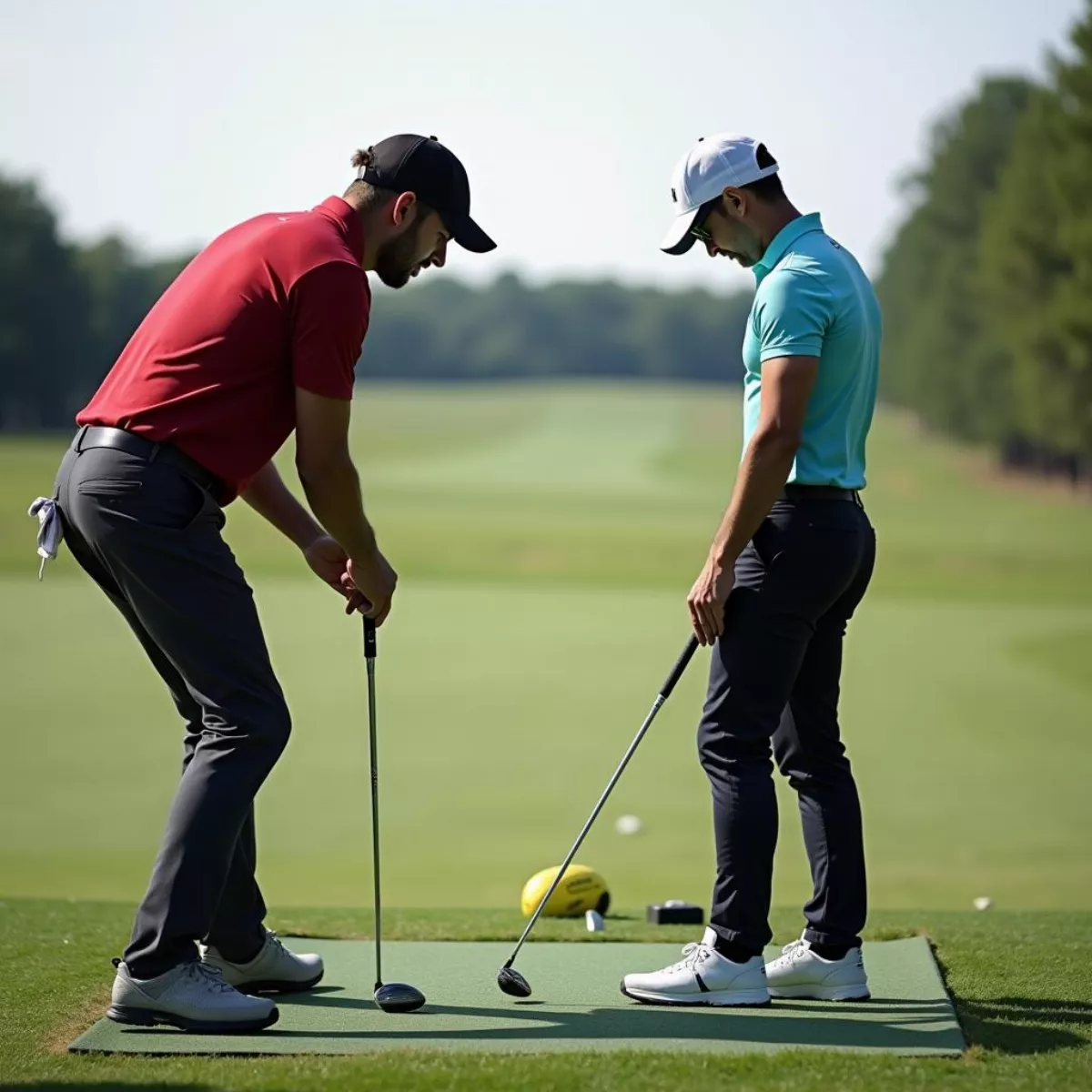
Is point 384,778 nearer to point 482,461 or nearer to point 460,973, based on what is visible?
point 460,973

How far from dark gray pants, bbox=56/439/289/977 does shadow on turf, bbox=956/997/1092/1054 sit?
1480 mm

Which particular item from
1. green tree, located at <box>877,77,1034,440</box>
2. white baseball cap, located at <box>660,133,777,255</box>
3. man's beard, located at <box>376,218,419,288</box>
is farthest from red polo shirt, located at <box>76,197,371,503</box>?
green tree, located at <box>877,77,1034,440</box>

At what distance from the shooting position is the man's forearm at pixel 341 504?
3.42m

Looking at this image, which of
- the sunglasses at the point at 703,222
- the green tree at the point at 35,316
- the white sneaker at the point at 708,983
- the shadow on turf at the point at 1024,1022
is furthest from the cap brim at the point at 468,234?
the green tree at the point at 35,316

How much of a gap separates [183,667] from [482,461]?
123 feet

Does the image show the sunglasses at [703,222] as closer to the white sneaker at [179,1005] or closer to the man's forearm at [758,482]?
the man's forearm at [758,482]

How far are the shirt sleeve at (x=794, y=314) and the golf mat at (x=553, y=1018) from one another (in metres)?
1.33

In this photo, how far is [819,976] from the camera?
3.85 meters

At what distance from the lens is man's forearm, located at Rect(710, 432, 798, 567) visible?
3.55m

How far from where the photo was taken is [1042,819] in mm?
7871

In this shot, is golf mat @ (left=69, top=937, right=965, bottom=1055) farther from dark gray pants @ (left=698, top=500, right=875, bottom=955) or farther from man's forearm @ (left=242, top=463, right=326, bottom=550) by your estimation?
man's forearm @ (left=242, top=463, right=326, bottom=550)

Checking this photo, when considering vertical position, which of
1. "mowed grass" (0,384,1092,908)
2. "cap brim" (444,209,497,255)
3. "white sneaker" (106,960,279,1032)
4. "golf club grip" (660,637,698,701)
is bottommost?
"mowed grass" (0,384,1092,908)

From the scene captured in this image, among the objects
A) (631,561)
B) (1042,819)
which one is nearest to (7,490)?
(631,561)

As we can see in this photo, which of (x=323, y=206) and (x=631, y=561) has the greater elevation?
(x=323, y=206)
